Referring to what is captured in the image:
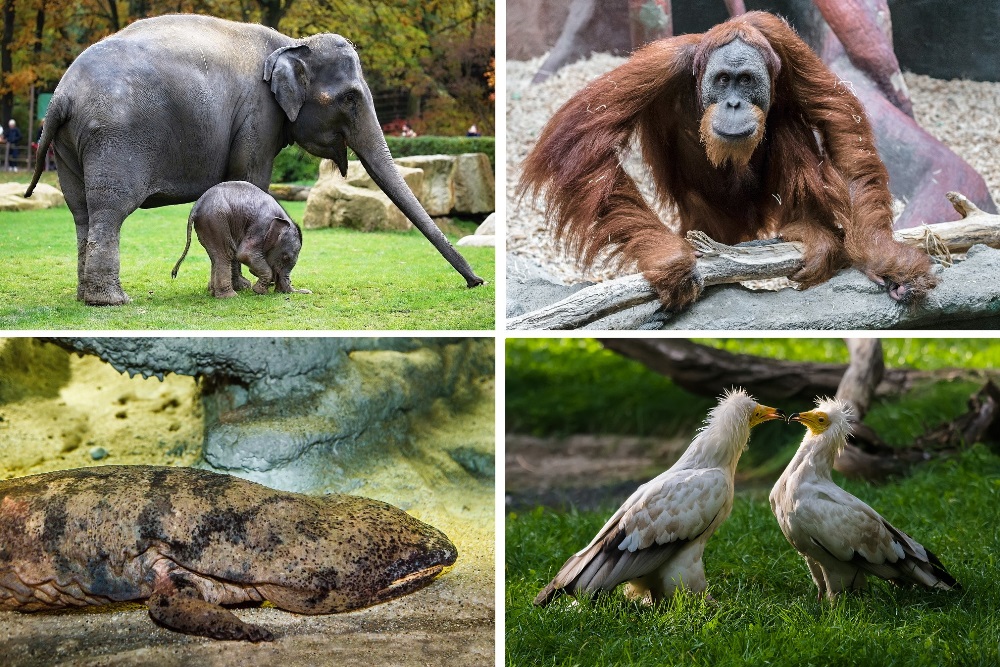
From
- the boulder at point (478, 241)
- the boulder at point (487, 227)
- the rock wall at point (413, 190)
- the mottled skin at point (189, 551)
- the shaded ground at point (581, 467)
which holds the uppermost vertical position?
the rock wall at point (413, 190)

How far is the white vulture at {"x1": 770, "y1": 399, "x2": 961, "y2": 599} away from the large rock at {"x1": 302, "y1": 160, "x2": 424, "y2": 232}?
235cm

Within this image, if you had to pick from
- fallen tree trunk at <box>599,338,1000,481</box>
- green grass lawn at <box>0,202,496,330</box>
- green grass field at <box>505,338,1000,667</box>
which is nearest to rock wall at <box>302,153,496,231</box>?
green grass lawn at <box>0,202,496,330</box>

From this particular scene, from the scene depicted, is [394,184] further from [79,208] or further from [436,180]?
[79,208]

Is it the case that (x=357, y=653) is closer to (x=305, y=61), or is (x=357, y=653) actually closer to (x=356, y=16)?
(x=305, y=61)

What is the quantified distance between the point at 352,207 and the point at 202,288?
1.33 metres

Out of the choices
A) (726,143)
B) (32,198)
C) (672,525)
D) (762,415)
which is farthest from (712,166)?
(32,198)

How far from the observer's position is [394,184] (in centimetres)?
419

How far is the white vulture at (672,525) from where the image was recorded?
3150mm

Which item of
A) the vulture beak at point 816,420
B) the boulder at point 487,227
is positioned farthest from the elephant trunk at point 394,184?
the vulture beak at point 816,420

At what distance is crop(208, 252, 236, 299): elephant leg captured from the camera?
391 cm

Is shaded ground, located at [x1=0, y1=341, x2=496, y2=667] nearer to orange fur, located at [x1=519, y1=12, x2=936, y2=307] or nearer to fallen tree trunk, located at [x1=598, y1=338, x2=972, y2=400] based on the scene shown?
orange fur, located at [x1=519, y1=12, x2=936, y2=307]

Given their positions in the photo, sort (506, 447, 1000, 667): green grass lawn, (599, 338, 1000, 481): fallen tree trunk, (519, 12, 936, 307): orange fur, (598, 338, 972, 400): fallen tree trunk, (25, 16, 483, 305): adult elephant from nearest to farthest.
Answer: (506, 447, 1000, 667): green grass lawn, (519, 12, 936, 307): orange fur, (25, 16, 483, 305): adult elephant, (599, 338, 1000, 481): fallen tree trunk, (598, 338, 972, 400): fallen tree trunk

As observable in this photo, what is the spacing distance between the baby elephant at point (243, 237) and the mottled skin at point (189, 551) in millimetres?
884

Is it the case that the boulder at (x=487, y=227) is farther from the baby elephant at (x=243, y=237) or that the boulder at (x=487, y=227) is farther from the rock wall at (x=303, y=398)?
the baby elephant at (x=243, y=237)
